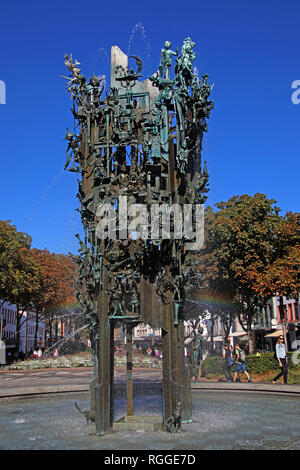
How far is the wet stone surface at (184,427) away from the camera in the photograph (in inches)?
332

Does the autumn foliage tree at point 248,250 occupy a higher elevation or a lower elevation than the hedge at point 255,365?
higher

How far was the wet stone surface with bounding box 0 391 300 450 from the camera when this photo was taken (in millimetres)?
8445

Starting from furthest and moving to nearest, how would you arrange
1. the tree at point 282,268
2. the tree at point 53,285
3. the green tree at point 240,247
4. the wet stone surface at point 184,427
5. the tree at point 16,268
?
the tree at point 53,285 → the tree at point 16,268 → the green tree at point 240,247 → the tree at point 282,268 → the wet stone surface at point 184,427

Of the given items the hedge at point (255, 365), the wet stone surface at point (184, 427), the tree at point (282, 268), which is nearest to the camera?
the wet stone surface at point (184, 427)

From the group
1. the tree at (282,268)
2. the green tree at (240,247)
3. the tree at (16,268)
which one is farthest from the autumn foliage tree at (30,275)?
the tree at (282,268)

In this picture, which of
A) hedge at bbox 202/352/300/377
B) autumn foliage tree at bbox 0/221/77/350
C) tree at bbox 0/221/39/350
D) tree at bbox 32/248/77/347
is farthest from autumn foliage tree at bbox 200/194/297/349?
tree at bbox 32/248/77/347

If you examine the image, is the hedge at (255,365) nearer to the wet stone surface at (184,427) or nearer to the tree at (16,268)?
the wet stone surface at (184,427)

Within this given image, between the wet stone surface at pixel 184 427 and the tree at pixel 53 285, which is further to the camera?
the tree at pixel 53 285

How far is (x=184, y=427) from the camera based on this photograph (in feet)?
32.6

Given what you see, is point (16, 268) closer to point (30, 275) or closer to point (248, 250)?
point (30, 275)

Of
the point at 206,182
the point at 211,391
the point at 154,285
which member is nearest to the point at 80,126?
the point at 206,182

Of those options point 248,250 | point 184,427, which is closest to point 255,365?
point 248,250
